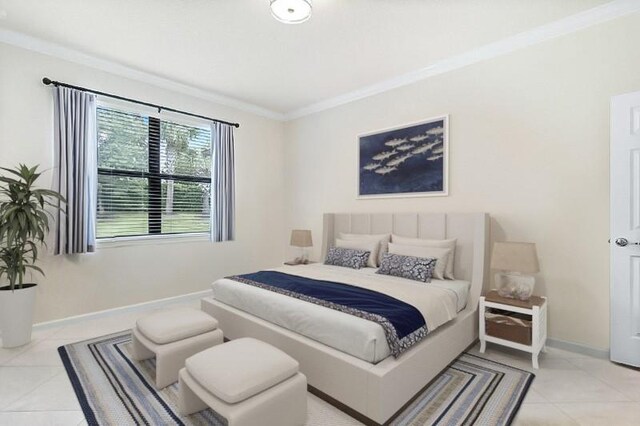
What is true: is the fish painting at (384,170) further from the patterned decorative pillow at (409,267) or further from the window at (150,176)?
the window at (150,176)

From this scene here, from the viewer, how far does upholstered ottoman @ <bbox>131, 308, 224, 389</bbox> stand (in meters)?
2.11

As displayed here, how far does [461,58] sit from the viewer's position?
3.23m

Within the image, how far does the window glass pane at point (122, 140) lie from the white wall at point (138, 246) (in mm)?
284

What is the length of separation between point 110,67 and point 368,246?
3548mm

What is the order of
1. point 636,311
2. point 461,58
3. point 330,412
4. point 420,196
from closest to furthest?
1. point 330,412
2. point 636,311
3. point 461,58
4. point 420,196

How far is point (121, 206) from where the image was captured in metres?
3.63

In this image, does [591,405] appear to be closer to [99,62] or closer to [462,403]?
[462,403]

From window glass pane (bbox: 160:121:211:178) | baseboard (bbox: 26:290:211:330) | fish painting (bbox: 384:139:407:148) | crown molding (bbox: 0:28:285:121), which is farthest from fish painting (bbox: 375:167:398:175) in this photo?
baseboard (bbox: 26:290:211:330)

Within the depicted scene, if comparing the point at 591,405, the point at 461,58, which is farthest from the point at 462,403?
the point at 461,58

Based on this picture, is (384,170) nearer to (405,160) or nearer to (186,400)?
(405,160)

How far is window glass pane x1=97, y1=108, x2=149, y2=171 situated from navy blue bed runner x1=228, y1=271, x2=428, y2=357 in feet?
7.15

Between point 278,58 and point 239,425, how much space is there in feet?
10.6

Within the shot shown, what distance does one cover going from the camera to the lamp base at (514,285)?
2588 millimetres

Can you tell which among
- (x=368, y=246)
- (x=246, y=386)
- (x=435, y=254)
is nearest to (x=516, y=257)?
(x=435, y=254)
